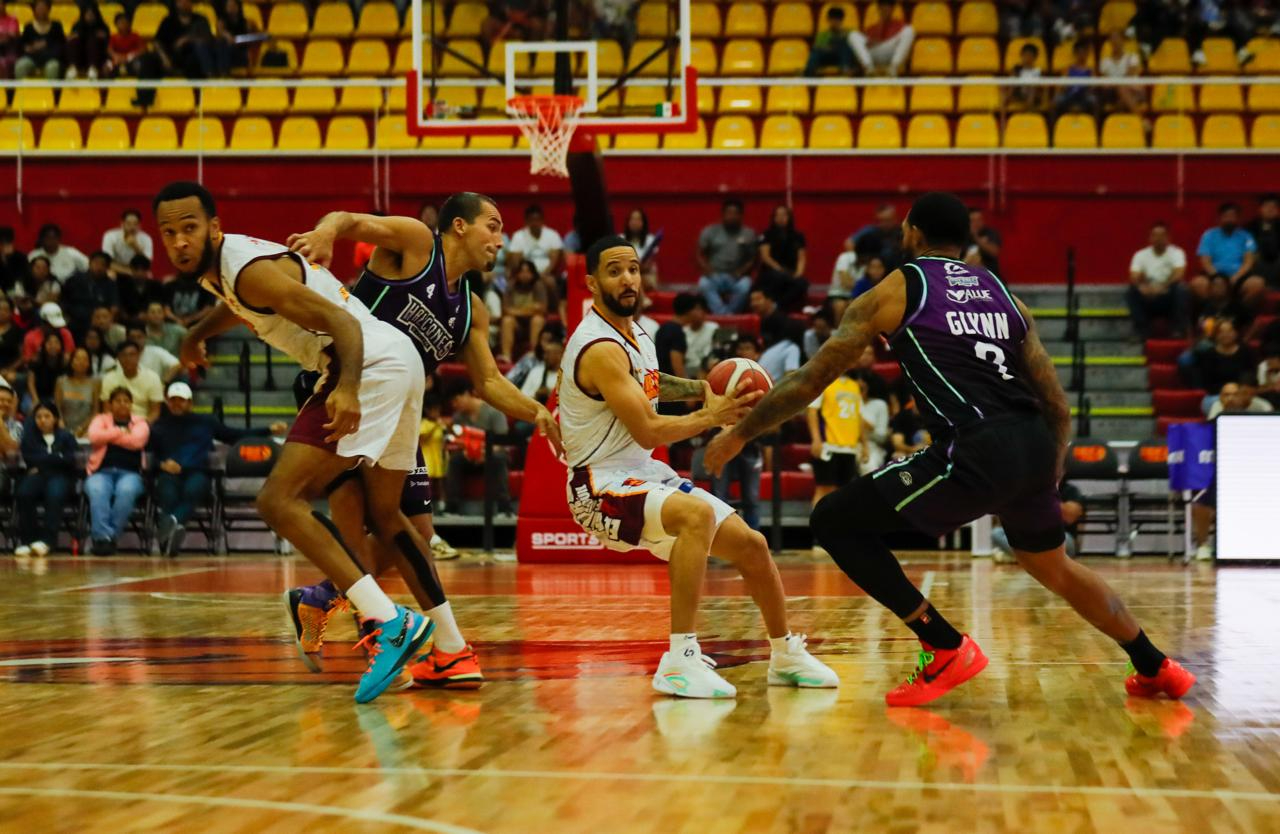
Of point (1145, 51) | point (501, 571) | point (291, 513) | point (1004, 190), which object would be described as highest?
point (1145, 51)

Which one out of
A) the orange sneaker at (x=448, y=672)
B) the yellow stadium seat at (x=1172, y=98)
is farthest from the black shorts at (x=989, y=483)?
the yellow stadium seat at (x=1172, y=98)

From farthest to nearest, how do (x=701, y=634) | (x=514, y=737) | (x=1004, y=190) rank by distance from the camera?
(x=1004, y=190) → (x=701, y=634) → (x=514, y=737)

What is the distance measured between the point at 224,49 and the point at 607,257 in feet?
51.2

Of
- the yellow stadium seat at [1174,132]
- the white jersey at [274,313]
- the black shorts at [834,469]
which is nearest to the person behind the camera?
the white jersey at [274,313]

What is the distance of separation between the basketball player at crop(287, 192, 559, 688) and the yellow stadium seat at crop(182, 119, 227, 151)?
1454cm

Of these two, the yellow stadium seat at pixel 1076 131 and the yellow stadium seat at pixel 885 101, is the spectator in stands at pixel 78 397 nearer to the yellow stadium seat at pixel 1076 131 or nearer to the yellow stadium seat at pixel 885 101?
the yellow stadium seat at pixel 885 101

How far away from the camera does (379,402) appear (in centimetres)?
596

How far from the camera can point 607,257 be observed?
250 inches

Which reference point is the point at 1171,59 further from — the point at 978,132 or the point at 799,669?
the point at 799,669

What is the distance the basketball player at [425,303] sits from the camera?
6344mm

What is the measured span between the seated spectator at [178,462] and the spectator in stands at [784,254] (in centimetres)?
562

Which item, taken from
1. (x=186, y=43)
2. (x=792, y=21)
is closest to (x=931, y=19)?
(x=792, y=21)

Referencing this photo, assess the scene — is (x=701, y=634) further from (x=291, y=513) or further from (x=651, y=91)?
(x=651, y=91)

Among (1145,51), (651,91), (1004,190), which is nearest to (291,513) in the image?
(651,91)
